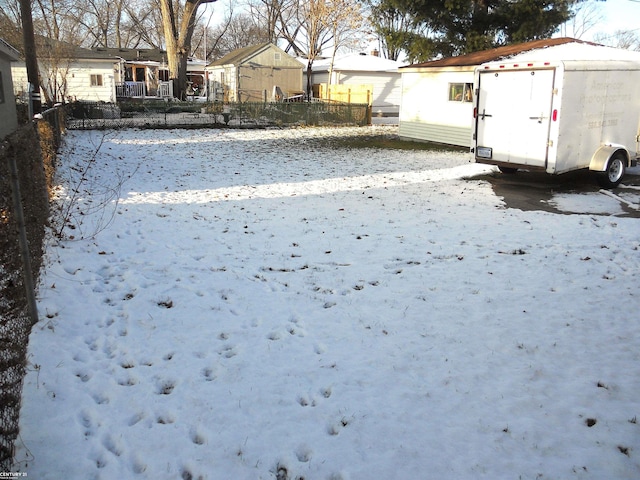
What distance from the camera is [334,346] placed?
4.61 meters

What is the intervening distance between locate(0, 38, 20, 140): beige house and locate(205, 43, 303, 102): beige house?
20.3 meters

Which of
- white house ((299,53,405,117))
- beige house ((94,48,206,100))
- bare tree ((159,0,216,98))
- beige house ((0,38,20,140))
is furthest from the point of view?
beige house ((94,48,206,100))

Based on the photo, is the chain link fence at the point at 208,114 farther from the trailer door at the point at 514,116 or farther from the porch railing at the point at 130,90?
the porch railing at the point at 130,90

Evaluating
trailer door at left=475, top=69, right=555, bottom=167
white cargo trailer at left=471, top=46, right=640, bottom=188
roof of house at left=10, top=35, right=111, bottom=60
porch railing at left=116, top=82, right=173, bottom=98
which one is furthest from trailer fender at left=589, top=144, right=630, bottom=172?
porch railing at left=116, top=82, right=173, bottom=98

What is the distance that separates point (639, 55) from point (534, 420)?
1565cm

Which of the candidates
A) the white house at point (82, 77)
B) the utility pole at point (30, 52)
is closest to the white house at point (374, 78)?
the white house at point (82, 77)

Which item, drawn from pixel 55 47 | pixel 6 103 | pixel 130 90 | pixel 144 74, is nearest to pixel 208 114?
pixel 6 103

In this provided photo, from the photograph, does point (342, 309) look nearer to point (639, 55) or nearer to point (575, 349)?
point (575, 349)

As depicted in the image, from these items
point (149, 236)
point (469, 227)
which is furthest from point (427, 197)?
point (149, 236)

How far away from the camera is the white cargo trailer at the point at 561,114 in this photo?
10500mm

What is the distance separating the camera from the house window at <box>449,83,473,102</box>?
18922 mm

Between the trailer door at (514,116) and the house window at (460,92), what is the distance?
7.24m

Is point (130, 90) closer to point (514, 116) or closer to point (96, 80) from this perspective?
point (96, 80)

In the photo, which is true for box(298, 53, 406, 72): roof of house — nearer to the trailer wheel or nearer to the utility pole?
the utility pole
